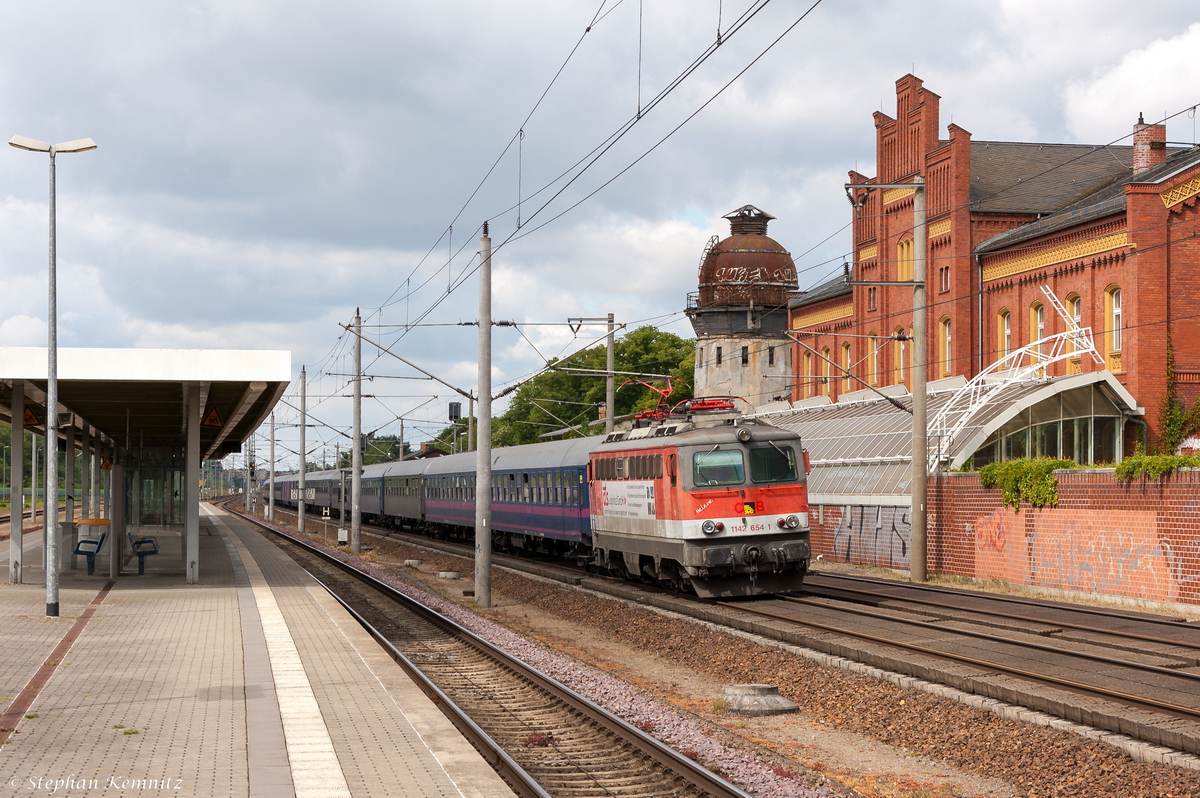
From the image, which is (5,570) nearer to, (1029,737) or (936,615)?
(936,615)

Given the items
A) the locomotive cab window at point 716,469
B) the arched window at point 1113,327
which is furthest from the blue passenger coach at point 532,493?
the arched window at point 1113,327

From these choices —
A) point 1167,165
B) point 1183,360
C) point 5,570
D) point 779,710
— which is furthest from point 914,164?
point 779,710

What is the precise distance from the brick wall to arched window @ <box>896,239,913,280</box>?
16839 millimetres

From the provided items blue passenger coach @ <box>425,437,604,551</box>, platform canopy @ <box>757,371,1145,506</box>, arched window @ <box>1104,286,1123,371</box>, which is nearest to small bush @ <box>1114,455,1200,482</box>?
platform canopy @ <box>757,371,1145,506</box>

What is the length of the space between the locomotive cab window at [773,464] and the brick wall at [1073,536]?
630 cm

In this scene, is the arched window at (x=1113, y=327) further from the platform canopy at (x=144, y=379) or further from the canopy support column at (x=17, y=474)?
the canopy support column at (x=17, y=474)

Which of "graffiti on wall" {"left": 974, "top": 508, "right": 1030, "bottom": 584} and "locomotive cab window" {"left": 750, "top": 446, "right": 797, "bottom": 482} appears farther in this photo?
"graffiti on wall" {"left": 974, "top": 508, "right": 1030, "bottom": 584}

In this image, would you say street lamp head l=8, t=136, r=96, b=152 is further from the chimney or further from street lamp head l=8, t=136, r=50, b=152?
the chimney

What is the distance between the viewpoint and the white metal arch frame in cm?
2945

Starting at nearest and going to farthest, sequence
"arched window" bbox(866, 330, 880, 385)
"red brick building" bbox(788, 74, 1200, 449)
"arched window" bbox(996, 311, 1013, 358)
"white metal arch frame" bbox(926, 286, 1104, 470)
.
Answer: "white metal arch frame" bbox(926, 286, 1104, 470) < "red brick building" bbox(788, 74, 1200, 449) < "arched window" bbox(996, 311, 1013, 358) < "arched window" bbox(866, 330, 880, 385)

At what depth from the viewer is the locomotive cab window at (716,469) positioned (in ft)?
66.8

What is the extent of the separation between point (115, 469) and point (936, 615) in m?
22.5

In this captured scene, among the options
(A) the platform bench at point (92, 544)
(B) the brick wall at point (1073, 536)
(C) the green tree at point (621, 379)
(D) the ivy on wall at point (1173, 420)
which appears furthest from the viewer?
(C) the green tree at point (621, 379)

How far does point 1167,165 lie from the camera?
118 ft
